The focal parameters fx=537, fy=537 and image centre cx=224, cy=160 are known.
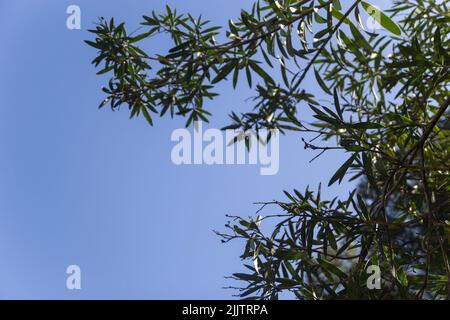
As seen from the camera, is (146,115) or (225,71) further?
(146,115)

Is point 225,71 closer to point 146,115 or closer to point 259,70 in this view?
point 259,70

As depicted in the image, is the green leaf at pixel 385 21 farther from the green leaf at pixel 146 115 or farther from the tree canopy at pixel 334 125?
the green leaf at pixel 146 115

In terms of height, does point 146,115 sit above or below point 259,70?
below

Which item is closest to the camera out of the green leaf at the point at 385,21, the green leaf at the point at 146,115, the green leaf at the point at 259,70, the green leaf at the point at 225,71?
the green leaf at the point at 385,21

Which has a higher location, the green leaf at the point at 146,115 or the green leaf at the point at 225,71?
the green leaf at the point at 225,71

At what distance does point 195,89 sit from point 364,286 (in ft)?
5.40

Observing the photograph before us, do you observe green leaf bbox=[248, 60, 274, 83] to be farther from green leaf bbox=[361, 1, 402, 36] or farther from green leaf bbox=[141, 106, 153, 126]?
green leaf bbox=[141, 106, 153, 126]

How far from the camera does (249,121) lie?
309cm

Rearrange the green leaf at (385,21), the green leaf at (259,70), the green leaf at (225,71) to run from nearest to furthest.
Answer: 1. the green leaf at (385,21)
2. the green leaf at (225,71)
3. the green leaf at (259,70)

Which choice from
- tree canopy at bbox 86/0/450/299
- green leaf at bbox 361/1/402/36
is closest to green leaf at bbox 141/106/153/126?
tree canopy at bbox 86/0/450/299

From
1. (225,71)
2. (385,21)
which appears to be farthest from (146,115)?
(385,21)

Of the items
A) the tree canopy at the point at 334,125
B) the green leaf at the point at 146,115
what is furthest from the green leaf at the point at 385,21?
the green leaf at the point at 146,115

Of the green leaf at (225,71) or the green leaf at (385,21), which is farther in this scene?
the green leaf at (225,71)
